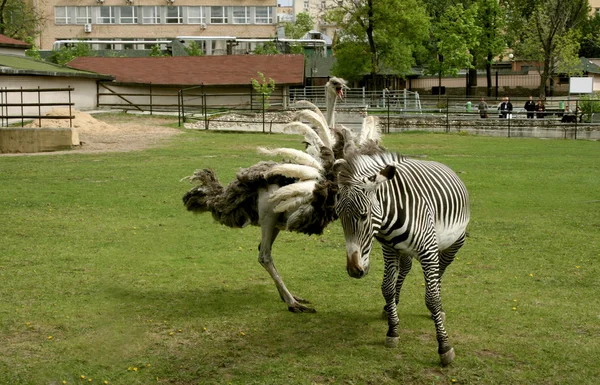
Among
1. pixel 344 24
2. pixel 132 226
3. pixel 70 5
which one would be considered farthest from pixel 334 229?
pixel 70 5

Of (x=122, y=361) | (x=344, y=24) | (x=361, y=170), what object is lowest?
(x=122, y=361)

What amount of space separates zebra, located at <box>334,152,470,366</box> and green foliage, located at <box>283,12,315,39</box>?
94128 mm

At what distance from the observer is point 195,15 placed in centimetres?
8556

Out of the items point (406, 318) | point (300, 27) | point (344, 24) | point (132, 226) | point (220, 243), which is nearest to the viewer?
point (406, 318)

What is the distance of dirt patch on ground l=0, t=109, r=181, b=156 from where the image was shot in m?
27.1

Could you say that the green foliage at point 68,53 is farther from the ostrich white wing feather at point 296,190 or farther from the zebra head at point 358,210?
the zebra head at point 358,210

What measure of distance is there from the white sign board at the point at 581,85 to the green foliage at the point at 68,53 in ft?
127

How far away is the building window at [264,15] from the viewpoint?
85.6 meters

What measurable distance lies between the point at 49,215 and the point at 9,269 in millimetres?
4325

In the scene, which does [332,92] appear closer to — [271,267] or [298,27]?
[271,267]

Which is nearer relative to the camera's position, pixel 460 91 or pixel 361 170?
pixel 361 170

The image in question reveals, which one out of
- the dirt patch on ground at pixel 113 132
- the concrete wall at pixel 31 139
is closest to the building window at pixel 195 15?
the dirt patch on ground at pixel 113 132

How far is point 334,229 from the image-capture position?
13367mm

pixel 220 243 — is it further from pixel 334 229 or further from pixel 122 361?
pixel 122 361
